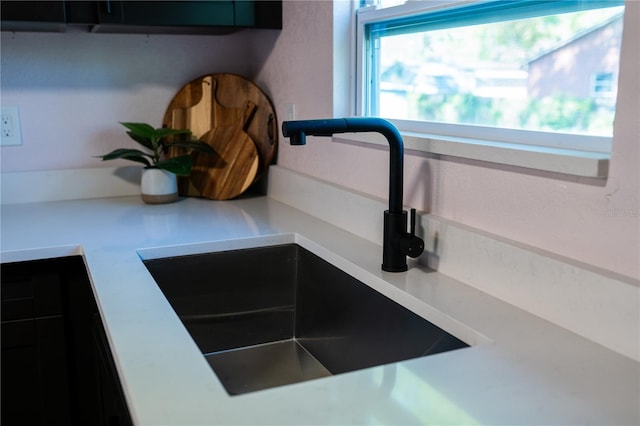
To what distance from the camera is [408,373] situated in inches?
33.7

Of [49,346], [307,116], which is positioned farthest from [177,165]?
[49,346]

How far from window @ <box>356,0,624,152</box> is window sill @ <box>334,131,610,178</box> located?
0.04 meters

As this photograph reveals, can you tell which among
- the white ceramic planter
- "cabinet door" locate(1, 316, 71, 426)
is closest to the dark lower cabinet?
"cabinet door" locate(1, 316, 71, 426)

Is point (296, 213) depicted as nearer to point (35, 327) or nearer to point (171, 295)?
point (171, 295)

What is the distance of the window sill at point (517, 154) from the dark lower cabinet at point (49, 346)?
0.82 meters

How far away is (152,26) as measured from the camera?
1.90 metres

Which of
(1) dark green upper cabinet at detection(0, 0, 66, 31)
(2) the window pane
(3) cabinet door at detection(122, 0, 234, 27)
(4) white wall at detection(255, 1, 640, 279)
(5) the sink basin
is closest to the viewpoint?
(4) white wall at detection(255, 1, 640, 279)

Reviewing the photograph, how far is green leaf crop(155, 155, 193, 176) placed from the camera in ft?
6.39

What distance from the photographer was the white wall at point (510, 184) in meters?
0.92

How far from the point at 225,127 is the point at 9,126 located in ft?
2.18

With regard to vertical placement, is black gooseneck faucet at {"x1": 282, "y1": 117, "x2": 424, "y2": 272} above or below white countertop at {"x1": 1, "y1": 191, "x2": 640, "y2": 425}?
above

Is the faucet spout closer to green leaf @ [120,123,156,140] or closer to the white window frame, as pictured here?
the white window frame

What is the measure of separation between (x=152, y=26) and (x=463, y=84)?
98cm

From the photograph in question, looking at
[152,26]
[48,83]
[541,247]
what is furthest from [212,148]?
[541,247]
